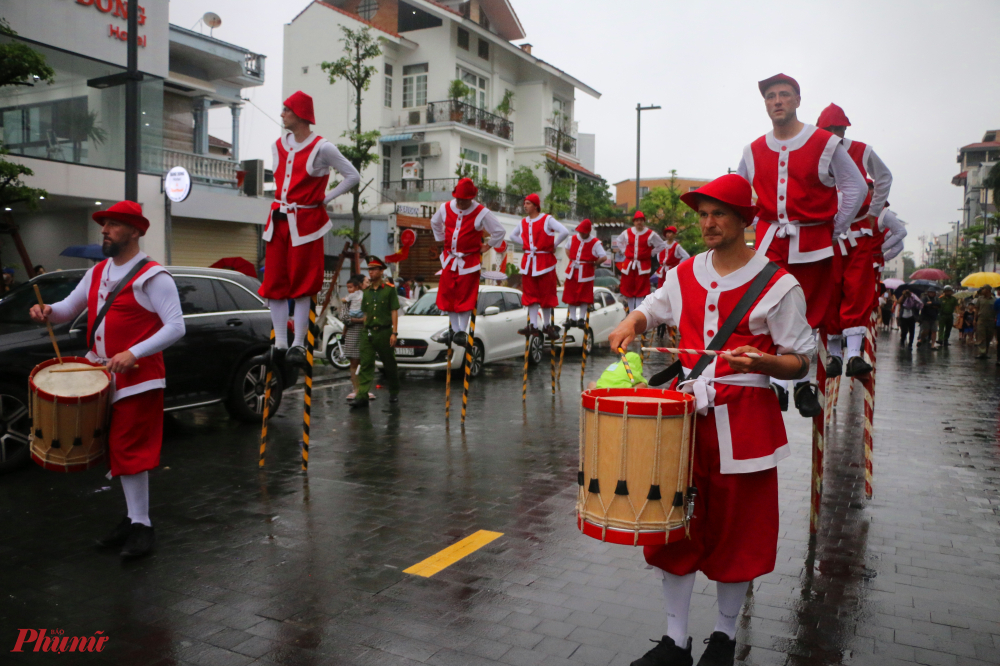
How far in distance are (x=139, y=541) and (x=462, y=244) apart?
5991mm

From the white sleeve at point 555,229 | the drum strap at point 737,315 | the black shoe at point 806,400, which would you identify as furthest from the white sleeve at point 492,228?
the drum strap at point 737,315

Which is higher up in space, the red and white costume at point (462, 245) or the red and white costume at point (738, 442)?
the red and white costume at point (462, 245)

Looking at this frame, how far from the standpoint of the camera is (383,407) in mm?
11969

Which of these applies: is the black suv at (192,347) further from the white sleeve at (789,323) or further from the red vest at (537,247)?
the white sleeve at (789,323)

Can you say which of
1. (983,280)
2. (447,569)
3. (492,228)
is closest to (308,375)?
(447,569)

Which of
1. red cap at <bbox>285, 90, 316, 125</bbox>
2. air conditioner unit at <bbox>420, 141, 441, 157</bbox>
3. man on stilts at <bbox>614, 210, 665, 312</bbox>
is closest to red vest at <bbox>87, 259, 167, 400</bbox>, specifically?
red cap at <bbox>285, 90, 316, 125</bbox>

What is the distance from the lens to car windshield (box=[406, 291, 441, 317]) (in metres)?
16.2

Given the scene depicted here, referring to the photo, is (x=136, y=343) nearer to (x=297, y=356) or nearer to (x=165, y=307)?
(x=165, y=307)

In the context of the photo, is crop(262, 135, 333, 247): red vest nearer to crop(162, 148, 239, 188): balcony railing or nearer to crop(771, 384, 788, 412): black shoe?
crop(771, 384, 788, 412): black shoe

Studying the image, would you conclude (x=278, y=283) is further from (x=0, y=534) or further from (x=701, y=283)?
(x=701, y=283)

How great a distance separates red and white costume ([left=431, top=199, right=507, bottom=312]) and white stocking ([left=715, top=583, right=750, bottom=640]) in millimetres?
7174

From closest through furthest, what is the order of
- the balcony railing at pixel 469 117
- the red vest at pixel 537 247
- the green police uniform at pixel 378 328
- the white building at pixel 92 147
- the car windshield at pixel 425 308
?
the green police uniform at pixel 378 328, the red vest at pixel 537 247, the car windshield at pixel 425 308, the white building at pixel 92 147, the balcony railing at pixel 469 117

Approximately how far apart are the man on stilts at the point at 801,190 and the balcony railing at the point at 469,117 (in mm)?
35321

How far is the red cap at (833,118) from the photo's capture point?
6.51m
